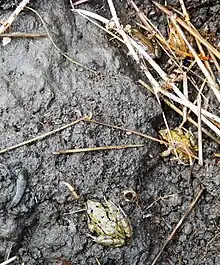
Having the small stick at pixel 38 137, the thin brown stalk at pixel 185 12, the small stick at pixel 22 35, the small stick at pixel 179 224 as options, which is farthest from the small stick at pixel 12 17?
the small stick at pixel 179 224

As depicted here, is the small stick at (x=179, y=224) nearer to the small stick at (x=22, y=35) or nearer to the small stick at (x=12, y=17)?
the small stick at (x=22, y=35)

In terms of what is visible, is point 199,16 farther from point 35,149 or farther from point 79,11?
point 35,149

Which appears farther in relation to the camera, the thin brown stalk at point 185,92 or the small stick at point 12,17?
the thin brown stalk at point 185,92

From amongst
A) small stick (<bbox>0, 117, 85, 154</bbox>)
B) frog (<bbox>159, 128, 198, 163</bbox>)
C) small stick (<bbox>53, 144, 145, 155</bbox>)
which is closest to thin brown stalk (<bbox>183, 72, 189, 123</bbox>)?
frog (<bbox>159, 128, 198, 163</bbox>)

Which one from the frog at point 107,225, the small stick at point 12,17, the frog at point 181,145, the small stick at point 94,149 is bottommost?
the frog at point 107,225

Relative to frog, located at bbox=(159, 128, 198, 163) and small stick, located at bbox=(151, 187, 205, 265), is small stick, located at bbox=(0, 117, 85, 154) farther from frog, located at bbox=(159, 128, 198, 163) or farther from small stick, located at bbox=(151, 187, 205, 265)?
small stick, located at bbox=(151, 187, 205, 265)

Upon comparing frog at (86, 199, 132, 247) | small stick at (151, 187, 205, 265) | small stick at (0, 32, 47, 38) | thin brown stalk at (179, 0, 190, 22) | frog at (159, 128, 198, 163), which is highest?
small stick at (0, 32, 47, 38)
